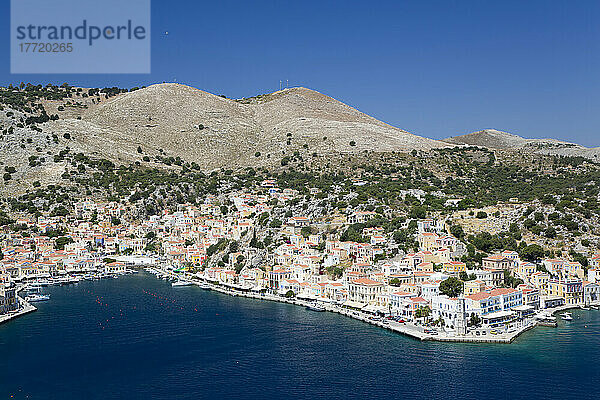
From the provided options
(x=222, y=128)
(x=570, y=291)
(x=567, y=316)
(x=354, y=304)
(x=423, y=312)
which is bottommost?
(x=567, y=316)

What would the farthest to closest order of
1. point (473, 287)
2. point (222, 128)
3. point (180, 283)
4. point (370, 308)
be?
point (222, 128) < point (180, 283) < point (370, 308) < point (473, 287)

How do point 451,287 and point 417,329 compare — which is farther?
point 451,287

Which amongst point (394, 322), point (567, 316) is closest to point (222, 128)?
point (394, 322)

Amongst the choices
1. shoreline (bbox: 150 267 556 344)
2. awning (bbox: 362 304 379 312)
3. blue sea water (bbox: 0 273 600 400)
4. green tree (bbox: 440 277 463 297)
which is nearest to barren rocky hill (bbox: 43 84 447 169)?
shoreline (bbox: 150 267 556 344)

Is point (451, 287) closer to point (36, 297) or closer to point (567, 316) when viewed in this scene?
point (567, 316)

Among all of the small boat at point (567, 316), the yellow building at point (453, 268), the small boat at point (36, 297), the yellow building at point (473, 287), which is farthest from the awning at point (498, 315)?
the small boat at point (36, 297)

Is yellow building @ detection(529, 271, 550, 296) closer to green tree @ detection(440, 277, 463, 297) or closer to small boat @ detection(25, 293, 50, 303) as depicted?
green tree @ detection(440, 277, 463, 297)

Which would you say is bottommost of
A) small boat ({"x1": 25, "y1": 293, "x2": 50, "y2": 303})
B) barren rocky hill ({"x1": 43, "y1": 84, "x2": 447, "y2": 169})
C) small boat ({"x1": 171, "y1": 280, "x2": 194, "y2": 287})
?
small boat ({"x1": 25, "y1": 293, "x2": 50, "y2": 303})
